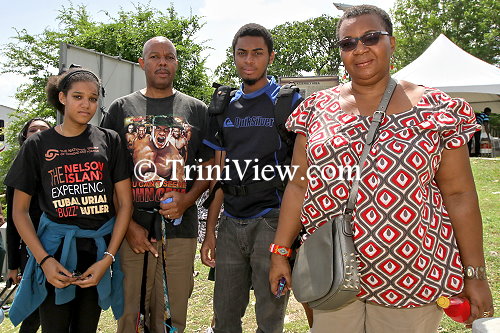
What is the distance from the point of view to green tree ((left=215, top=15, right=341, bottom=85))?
4162 centimetres

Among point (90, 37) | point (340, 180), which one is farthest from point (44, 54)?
point (340, 180)

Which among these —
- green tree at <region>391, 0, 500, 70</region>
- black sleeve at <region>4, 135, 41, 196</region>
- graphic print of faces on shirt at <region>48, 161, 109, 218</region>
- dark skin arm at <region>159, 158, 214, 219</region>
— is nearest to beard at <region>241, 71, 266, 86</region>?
dark skin arm at <region>159, 158, 214, 219</region>

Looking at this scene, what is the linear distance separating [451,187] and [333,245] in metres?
0.66

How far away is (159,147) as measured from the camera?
11.0ft

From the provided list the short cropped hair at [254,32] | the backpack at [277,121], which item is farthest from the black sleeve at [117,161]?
the short cropped hair at [254,32]

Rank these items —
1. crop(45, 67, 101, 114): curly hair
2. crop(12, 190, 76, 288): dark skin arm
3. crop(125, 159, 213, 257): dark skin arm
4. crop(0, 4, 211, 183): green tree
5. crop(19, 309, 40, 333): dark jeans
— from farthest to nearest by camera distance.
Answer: crop(0, 4, 211, 183): green tree < crop(19, 309, 40, 333): dark jeans < crop(125, 159, 213, 257): dark skin arm < crop(45, 67, 101, 114): curly hair < crop(12, 190, 76, 288): dark skin arm

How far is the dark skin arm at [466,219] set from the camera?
2.14 metres

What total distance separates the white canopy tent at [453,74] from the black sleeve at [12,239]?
11559 mm

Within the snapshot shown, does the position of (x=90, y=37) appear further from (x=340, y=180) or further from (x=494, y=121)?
(x=494, y=121)

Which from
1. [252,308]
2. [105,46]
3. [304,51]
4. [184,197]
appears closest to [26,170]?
[184,197]

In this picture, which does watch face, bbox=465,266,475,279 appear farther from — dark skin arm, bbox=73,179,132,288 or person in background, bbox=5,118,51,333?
person in background, bbox=5,118,51,333

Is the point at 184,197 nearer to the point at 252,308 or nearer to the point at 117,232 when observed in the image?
the point at 117,232

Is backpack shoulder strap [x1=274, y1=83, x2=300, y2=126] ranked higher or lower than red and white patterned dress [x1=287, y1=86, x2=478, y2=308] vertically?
higher

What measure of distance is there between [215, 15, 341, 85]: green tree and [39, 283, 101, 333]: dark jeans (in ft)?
129
